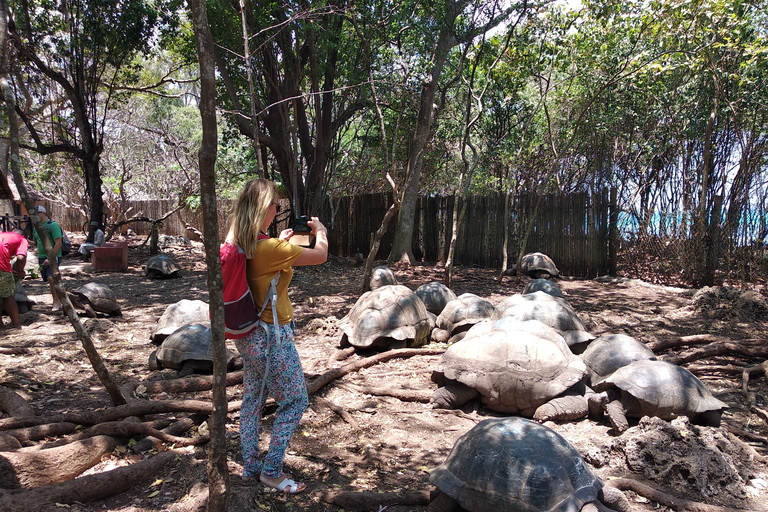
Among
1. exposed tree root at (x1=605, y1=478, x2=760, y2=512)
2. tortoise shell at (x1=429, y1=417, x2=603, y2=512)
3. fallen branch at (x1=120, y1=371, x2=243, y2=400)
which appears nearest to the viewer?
tortoise shell at (x1=429, y1=417, x2=603, y2=512)

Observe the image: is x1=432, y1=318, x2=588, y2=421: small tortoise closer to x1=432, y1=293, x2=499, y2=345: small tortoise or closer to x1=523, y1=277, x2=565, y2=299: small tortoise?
x1=432, y1=293, x2=499, y2=345: small tortoise

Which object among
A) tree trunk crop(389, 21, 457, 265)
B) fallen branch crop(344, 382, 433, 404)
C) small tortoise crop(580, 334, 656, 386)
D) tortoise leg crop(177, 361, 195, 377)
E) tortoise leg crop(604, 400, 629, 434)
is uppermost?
tree trunk crop(389, 21, 457, 265)

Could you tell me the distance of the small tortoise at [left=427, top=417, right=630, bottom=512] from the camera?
2.49m

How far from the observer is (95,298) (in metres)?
7.14

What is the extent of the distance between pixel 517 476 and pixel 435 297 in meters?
4.90

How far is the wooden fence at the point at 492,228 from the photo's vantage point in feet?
37.5

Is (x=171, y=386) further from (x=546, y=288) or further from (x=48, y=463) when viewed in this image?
(x=546, y=288)

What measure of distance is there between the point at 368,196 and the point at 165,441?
12251mm

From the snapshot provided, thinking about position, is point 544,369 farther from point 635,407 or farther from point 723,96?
point 723,96

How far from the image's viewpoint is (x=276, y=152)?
490 inches

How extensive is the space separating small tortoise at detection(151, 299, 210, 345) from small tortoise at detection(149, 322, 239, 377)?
2.65 feet

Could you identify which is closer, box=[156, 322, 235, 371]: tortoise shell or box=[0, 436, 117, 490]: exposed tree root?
box=[0, 436, 117, 490]: exposed tree root

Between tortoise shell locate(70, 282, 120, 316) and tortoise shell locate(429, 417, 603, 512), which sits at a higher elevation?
tortoise shell locate(70, 282, 120, 316)

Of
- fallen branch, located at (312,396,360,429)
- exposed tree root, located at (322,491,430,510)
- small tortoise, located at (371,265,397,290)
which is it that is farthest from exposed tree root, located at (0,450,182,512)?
small tortoise, located at (371,265,397,290)
